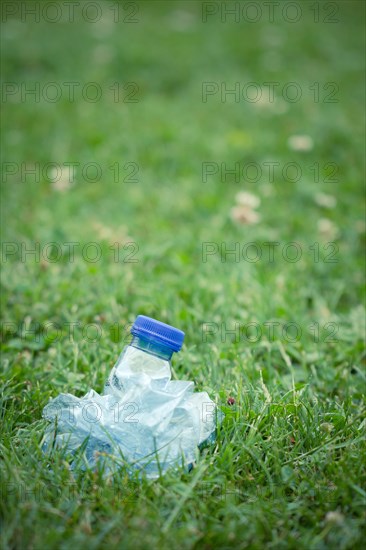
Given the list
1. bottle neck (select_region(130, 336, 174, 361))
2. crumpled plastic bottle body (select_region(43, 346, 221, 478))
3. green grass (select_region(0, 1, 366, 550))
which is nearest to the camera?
green grass (select_region(0, 1, 366, 550))

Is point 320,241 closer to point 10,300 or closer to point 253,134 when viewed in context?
point 253,134

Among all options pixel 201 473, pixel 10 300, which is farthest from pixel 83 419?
pixel 10 300

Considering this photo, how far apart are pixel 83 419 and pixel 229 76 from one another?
4551 millimetres

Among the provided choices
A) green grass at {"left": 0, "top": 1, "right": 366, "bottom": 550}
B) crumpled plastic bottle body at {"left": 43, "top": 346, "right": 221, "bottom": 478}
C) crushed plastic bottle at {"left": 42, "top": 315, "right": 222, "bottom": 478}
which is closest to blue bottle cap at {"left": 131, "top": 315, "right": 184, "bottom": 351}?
crushed plastic bottle at {"left": 42, "top": 315, "right": 222, "bottom": 478}

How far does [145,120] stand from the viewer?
4.48 m

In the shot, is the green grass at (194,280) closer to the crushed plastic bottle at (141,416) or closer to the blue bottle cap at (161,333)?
the crushed plastic bottle at (141,416)

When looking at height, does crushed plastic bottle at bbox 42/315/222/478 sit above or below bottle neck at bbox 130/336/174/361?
below

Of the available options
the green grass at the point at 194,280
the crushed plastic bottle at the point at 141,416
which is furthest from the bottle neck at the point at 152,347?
the green grass at the point at 194,280

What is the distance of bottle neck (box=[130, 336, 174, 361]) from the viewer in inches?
69.4

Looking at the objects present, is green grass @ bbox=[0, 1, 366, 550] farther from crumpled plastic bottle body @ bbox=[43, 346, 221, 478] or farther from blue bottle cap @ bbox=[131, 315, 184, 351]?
blue bottle cap @ bbox=[131, 315, 184, 351]

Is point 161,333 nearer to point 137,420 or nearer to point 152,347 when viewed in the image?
point 152,347

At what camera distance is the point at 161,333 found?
1.71 metres

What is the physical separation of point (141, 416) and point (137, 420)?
20 millimetres

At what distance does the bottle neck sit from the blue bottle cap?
43mm
